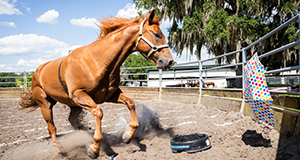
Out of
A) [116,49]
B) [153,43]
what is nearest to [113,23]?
[116,49]

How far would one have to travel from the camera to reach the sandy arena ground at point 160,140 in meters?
2.89

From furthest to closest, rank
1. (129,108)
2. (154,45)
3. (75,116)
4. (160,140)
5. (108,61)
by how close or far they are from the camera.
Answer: (75,116) < (160,140) < (129,108) < (108,61) < (154,45)

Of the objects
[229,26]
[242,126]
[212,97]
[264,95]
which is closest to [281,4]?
[229,26]

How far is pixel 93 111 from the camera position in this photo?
9.80 feet

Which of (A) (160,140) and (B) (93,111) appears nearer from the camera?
(B) (93,111)

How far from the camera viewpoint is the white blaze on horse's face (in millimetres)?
2865

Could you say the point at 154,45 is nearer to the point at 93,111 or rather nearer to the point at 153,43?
the point at 153,43

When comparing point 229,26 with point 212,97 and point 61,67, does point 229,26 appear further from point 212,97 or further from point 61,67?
point 61,67

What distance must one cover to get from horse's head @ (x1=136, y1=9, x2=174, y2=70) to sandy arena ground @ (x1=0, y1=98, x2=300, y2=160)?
1.38 m

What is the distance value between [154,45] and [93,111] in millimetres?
1291

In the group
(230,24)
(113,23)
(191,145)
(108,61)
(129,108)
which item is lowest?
(191,145)

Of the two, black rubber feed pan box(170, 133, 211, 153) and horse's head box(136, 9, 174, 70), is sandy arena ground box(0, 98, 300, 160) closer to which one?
black rubber feed pan box(170, 133, 211, 153)

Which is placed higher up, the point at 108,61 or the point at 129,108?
the point at 108,61

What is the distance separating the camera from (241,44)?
45.4 ft
